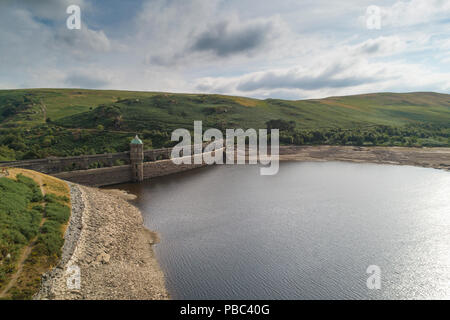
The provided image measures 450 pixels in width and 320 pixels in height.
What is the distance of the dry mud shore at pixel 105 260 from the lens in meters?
14.4

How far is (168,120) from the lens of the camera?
302ft

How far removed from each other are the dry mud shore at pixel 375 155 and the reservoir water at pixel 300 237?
65.1 feet

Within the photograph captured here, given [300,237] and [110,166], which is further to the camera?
[110,166]

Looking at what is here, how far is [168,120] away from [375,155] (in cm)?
6221

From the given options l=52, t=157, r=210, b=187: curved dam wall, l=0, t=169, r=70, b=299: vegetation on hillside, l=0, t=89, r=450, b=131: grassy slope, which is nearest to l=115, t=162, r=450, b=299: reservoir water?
A: l=52, t=157, r=210, b=187: curved dam wall

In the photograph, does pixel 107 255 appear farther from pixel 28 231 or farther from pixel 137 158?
pixel 137 158

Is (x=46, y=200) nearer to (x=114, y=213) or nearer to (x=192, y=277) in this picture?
(x=114, y=213)

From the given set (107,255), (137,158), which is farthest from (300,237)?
(137,158)

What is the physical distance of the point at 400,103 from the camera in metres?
164

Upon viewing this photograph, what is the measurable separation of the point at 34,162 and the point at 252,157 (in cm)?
4814

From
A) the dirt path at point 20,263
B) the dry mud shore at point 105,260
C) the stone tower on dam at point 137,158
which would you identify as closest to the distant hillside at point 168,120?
the stone tower on dam at point 137,158

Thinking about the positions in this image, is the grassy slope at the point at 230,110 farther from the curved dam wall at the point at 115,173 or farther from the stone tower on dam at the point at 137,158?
the stone tower on dam at the point at 137,158


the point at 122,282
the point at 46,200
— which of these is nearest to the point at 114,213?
the point at 46,200

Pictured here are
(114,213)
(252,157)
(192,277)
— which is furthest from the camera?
(252,157)
